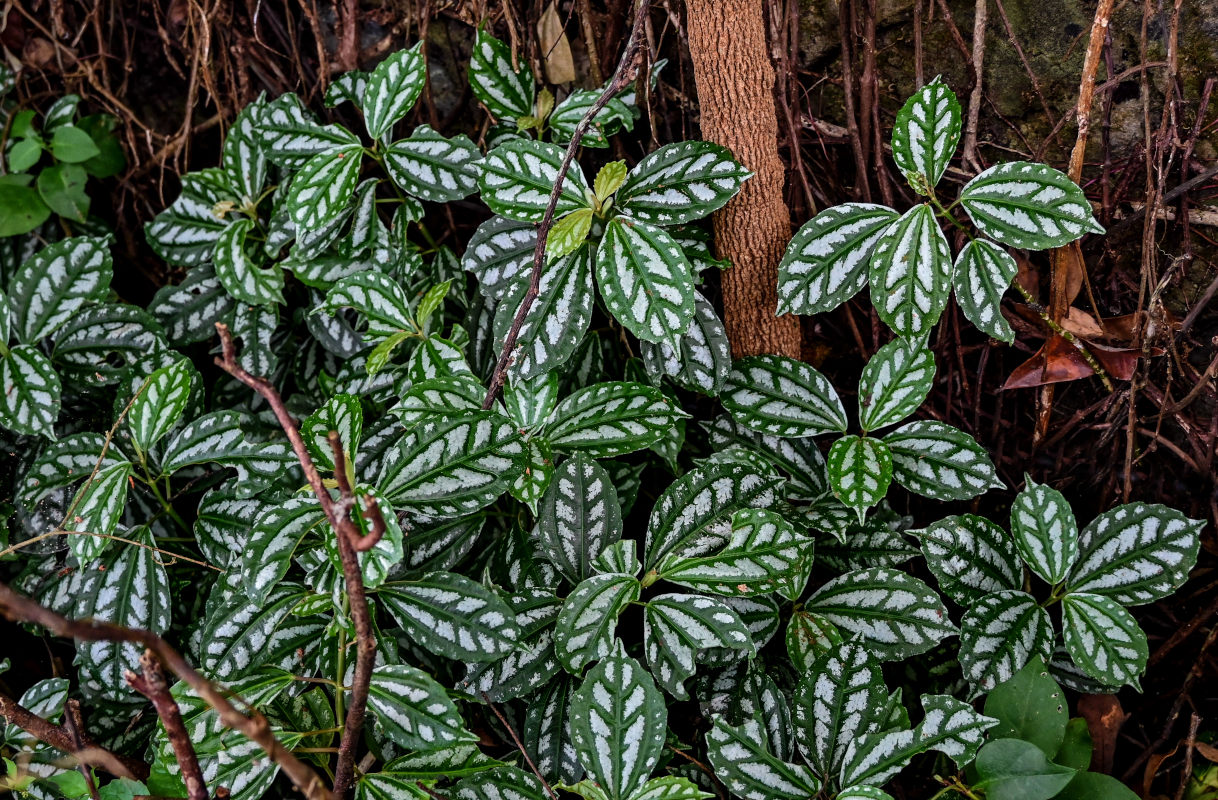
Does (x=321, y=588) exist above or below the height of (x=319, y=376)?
below

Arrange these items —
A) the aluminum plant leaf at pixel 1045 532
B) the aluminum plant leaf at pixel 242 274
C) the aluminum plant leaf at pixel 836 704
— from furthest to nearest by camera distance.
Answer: the aluminum plant leaf at pixel 242 274 < the aluminum plant leaf at pixel 1045 532 < the aluminum plant leaf at pixel 836 704

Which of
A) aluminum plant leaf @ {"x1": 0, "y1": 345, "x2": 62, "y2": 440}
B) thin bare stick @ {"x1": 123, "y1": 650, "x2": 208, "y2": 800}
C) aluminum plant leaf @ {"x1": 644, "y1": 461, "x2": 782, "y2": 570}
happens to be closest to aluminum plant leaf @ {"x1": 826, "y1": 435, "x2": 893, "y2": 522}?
aluminum plant leaf @ {"x1": 644, "y1": 461, "x2": 782, "y2": 570}

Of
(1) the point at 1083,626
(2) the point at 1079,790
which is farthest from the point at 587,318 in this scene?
(2) the point at 1079,790

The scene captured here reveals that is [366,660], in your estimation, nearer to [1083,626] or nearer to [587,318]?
[587,318]

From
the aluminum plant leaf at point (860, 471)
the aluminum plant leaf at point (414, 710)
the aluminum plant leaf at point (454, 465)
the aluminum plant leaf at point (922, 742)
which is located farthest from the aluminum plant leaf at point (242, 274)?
the aluminum plant leaf at point (922, 742)

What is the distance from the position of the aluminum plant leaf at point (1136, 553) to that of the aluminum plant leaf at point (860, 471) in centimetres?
38

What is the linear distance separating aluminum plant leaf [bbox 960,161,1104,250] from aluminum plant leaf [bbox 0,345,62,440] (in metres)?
1.79

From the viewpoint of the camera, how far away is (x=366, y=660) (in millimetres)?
1108

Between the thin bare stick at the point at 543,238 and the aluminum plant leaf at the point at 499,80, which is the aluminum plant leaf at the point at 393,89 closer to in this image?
the aluminum plant leaf at the point at 499,80

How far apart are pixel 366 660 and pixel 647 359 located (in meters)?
0.78

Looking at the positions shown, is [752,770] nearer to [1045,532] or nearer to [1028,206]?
[1045,532]

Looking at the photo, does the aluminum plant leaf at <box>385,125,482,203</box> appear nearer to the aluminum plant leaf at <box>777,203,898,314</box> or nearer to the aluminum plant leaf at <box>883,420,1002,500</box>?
the aluminum plant leaf at <box>777,203,898,314</box>

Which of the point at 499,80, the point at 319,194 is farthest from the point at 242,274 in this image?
the point at 499,80

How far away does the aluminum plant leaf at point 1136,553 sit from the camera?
1.47m
